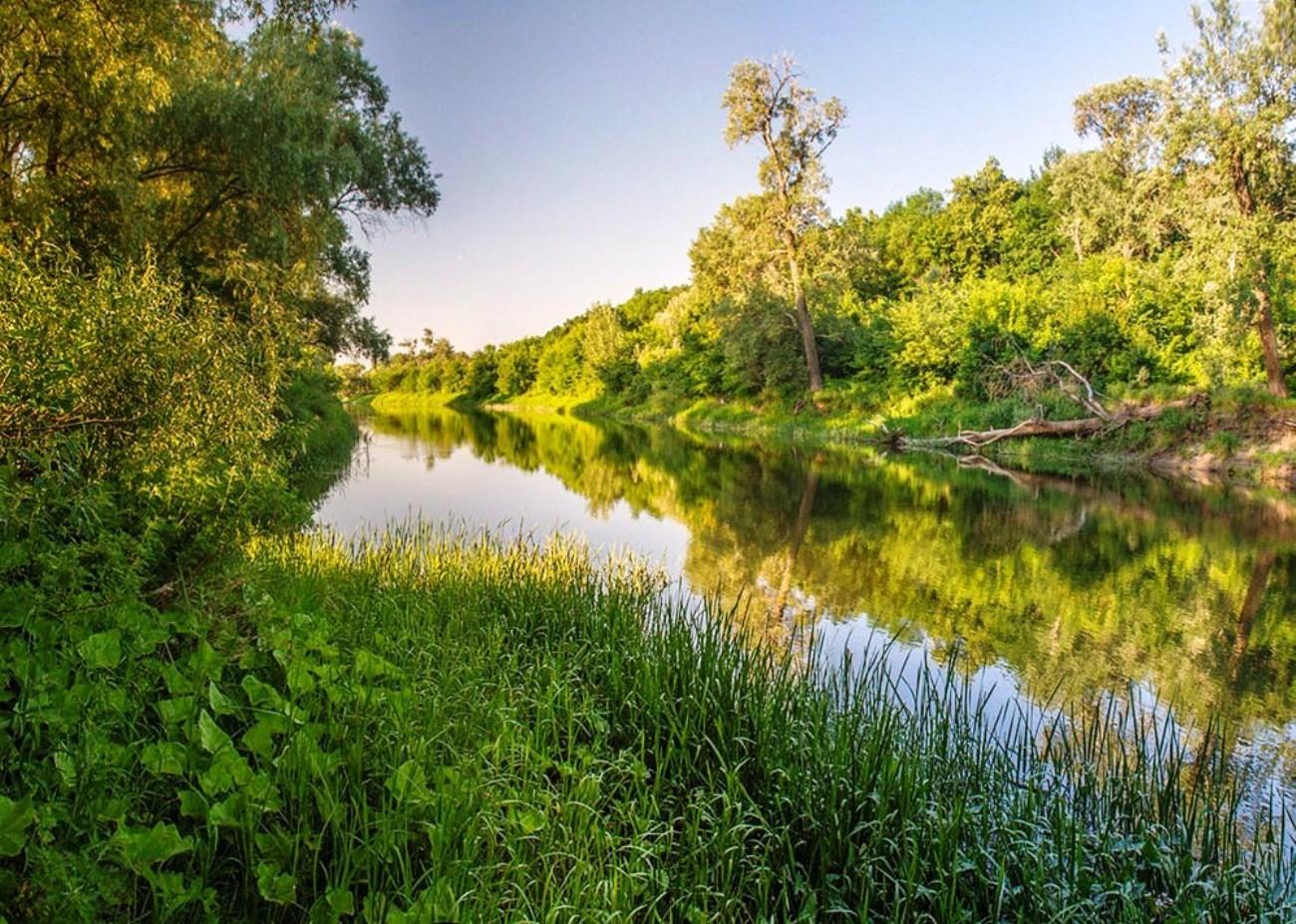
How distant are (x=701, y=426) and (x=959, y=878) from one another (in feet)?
139

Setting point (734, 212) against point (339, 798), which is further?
point (734, 212)

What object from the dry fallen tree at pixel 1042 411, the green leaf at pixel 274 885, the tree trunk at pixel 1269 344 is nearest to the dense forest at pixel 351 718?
the green leaf at pixel 274 885

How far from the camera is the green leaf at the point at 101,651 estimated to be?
8.87 ft

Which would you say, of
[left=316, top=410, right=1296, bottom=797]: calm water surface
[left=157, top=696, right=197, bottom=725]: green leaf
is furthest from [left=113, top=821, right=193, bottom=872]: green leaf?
[left=316, top=410, right=1296, bottom=797]: calm water surface

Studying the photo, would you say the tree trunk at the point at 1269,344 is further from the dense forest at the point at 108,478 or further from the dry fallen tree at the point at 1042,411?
the dense forest at the point at 108,478

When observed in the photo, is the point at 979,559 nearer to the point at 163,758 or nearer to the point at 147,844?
the point at 163,758

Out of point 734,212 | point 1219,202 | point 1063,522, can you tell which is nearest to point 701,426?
point 734,212

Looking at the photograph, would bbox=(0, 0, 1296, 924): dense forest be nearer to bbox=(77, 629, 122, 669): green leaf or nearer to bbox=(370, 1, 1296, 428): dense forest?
bbox=(77, 629, 122, 669): green leaf

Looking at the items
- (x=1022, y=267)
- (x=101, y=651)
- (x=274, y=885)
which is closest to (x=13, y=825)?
(x=274, y=885)

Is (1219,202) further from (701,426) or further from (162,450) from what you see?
(701,426)

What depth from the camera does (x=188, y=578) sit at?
440cm

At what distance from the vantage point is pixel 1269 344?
2102 centimetres

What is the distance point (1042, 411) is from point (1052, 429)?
918 mm

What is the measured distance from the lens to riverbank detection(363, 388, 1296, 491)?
19.9 meters
